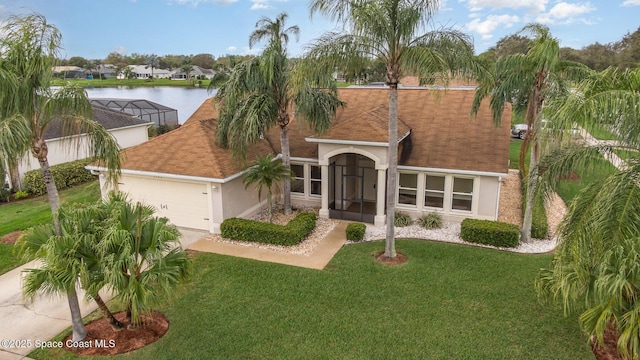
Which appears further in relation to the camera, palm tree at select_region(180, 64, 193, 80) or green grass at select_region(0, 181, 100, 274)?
palm tree at select_region(180, 64, 193, 80)

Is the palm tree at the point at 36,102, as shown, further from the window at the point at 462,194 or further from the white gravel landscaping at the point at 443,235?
the window at the point at 462,194

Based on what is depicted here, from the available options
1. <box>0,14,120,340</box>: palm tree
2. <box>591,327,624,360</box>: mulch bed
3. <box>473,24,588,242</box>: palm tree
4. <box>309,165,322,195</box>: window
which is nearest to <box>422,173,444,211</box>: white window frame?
<box>473,24,588,242</box>: palm tree

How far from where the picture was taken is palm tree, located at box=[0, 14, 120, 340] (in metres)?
7.00

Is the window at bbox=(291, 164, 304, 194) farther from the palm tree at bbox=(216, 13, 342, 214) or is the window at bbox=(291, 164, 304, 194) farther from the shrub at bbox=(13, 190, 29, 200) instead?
the shrub at bbox=(13, 190, 29, 200)

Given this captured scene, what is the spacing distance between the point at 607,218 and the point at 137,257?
26.1ft

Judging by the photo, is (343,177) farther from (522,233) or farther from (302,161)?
(522,233)

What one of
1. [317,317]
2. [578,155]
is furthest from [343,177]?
[578,155]

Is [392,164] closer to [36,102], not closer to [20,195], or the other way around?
[36,102]

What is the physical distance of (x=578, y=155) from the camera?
7.47m

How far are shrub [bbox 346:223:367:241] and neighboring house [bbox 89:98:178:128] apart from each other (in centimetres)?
2161

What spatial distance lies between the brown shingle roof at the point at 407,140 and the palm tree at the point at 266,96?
2.69 feet

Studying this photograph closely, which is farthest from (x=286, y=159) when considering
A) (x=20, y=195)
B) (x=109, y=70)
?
(x=109, y=70)

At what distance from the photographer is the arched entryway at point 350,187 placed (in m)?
15.8

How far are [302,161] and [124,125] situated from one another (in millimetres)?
13683
